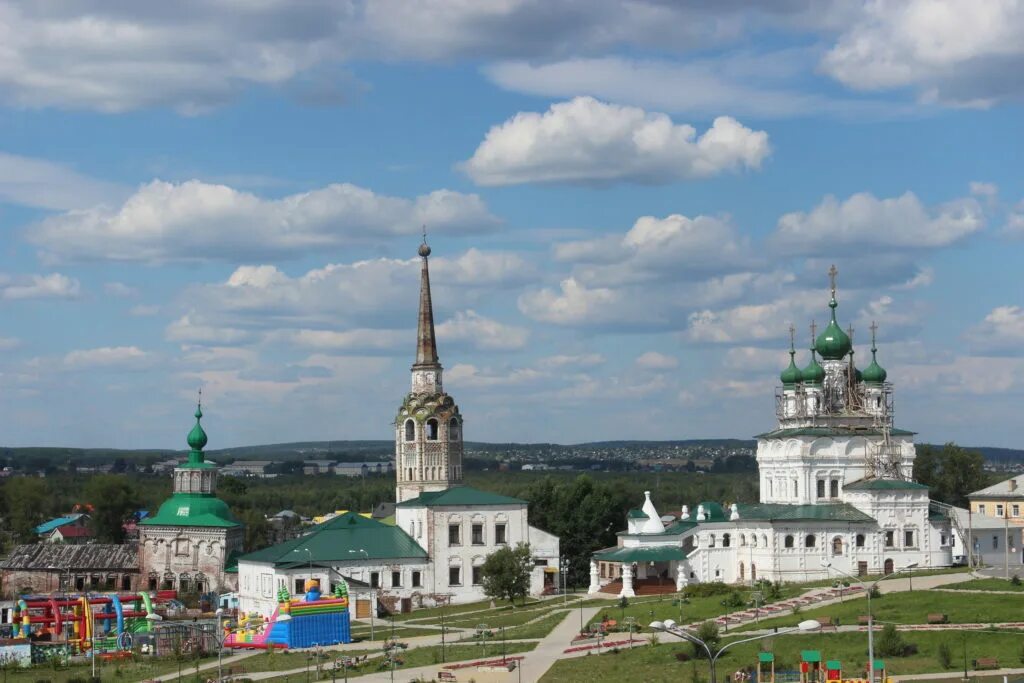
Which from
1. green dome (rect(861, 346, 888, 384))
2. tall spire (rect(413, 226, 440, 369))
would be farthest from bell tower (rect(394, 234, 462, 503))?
green dome (rect(861, 346, 888, 384))

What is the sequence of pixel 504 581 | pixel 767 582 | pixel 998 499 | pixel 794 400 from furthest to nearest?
pixel 998 499
pixel 794 400
pixel 504 581
pixel 767 582

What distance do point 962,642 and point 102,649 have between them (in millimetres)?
33880

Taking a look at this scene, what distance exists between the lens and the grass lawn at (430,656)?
58312 millimetres

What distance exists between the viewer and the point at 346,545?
3204 inches

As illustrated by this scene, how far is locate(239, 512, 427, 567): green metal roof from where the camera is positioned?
79750mm

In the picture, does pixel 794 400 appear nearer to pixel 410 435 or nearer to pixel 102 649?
pixel 410 435

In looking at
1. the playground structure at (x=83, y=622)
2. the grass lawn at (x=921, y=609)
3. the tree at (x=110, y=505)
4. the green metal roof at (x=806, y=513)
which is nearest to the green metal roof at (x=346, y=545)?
the playground structure at (x=83, y=622)

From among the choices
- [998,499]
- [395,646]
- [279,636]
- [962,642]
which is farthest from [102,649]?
[998,499]

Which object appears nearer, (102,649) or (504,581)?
(102,649)

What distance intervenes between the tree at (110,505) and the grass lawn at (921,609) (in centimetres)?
6125

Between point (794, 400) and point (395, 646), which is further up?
point (794, 400)

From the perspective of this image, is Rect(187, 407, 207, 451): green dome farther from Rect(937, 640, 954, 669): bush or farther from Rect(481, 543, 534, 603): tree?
Rect(937, 640, 954, 669): bush

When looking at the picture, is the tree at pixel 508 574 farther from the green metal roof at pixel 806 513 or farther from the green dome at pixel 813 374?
the green dome at pixel 813 374

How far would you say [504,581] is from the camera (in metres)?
79.1
